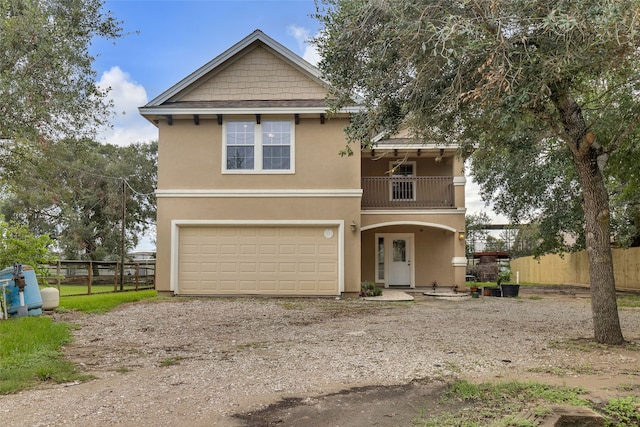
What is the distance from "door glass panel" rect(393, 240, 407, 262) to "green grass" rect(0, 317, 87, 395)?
38.0ft

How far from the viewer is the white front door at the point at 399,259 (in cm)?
1753

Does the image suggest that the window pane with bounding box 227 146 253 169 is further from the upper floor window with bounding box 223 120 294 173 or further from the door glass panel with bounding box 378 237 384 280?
the door glass panel with bounding box 378 237 384 280

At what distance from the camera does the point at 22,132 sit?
30.9ft

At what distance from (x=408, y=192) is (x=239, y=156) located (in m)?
6.59

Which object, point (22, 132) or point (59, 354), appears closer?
point (59, 354)

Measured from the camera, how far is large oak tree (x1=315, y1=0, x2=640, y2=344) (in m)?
5.87

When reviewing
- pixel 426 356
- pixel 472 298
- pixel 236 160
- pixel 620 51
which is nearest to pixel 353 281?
pixel 472 298

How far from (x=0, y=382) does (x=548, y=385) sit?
Result: 5692mm

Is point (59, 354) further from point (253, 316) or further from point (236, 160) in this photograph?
point (236, 160)

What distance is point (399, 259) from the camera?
58.2 feet

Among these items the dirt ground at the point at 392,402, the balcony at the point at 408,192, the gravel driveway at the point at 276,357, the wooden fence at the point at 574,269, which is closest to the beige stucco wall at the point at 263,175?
the balcony at the point at 408,192

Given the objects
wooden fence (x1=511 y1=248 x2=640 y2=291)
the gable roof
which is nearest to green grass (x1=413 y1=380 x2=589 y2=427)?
the gable roof

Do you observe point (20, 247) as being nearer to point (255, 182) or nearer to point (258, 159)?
point (255, 182)

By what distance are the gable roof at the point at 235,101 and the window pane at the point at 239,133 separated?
19.6 inches
